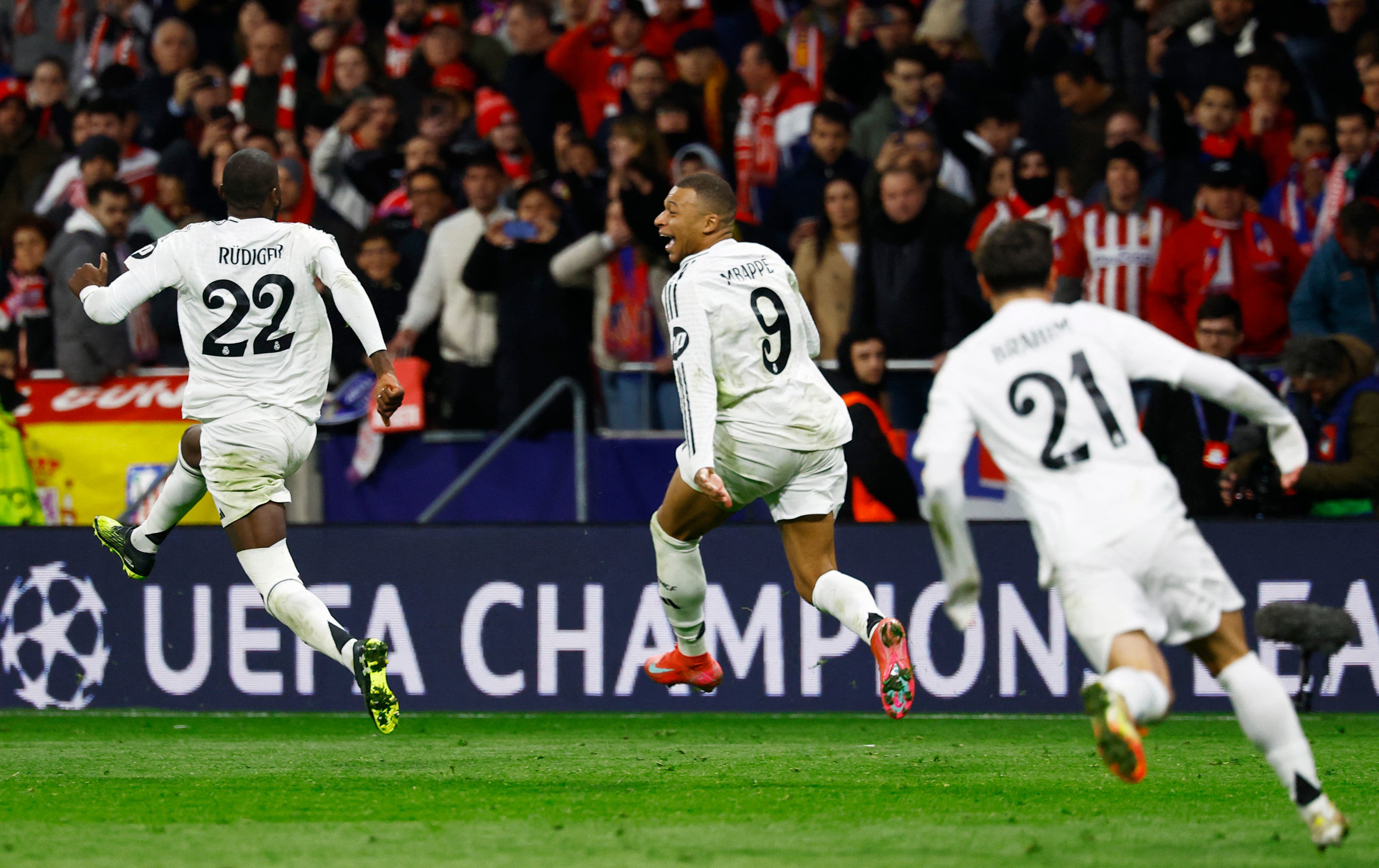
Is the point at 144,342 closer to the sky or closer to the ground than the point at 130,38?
closer to the ground

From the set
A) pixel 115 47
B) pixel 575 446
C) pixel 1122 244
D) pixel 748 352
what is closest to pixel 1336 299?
pixel 1122 244

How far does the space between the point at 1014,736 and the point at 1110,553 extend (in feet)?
13.1

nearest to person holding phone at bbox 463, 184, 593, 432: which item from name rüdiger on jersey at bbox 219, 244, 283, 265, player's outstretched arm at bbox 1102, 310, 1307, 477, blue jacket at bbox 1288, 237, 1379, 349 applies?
name rüdiger on jersey at bbox 219, 244, 283, 265

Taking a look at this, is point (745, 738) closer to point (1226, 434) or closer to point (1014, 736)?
point (1014, 736)

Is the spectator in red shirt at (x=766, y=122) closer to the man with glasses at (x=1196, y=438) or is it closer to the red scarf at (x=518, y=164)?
the red scarf at (x=518, y=164)

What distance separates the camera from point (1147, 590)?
5363 millimetres

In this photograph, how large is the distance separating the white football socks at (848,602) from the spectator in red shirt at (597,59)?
7.15 m

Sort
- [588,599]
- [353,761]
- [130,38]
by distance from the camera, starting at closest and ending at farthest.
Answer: [353,761] < [588,599] < [130,38]

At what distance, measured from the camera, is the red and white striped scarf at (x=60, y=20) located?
1672 cm

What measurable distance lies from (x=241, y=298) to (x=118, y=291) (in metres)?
0.49

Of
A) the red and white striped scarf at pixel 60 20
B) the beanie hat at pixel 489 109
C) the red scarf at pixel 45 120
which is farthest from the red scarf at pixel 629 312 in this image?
the red and white striped scarf at pixel 60 20

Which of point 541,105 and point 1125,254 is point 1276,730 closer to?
point 1125,254

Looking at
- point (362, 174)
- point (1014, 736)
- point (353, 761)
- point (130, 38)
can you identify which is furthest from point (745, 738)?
point (130, 38)

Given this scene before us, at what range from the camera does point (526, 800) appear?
664 cm
